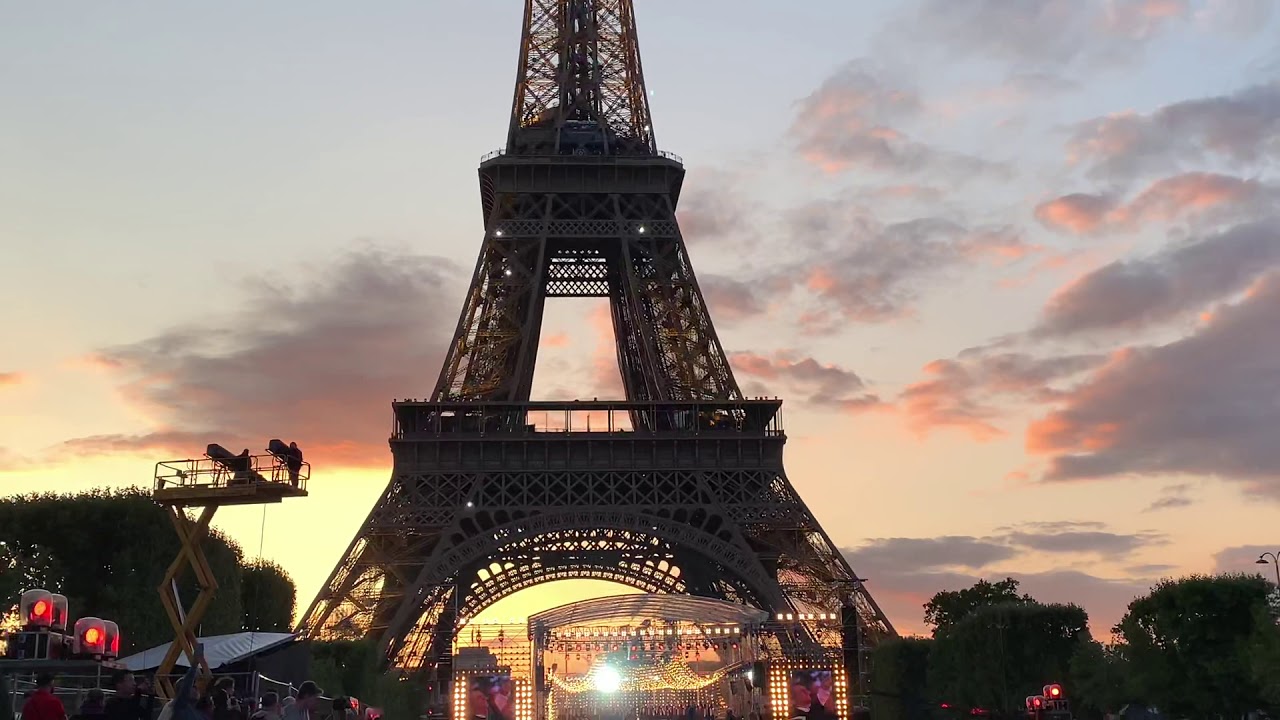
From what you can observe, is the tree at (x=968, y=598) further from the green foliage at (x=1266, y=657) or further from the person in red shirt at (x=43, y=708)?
the person in red shirt at (x=43, y=708)

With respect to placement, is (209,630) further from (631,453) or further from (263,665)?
(263,665)

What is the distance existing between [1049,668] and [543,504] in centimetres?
1973

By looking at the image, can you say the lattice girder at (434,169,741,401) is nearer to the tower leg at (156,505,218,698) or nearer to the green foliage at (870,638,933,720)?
Result: the green foliage at (870,638,933,720)

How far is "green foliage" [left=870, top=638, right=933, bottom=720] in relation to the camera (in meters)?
51.6

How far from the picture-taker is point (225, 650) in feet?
84.5

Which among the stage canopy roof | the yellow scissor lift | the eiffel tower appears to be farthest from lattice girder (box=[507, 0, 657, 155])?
the yellow scissor lift

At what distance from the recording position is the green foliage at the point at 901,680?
51562 mm

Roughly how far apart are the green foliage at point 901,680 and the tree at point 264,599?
2417cm

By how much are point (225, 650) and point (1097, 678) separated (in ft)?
102

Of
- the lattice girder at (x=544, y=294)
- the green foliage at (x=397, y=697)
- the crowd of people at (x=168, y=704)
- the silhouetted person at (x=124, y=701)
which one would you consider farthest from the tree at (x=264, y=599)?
the silhouetted person at (x=124, y=701)

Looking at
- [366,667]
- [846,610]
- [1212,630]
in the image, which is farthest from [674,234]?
[1212,630]

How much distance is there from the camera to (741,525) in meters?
51.5

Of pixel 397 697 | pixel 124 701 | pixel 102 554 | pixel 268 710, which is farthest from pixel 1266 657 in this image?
pixel 102 554

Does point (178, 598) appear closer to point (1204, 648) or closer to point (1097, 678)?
point (1204, 648)
